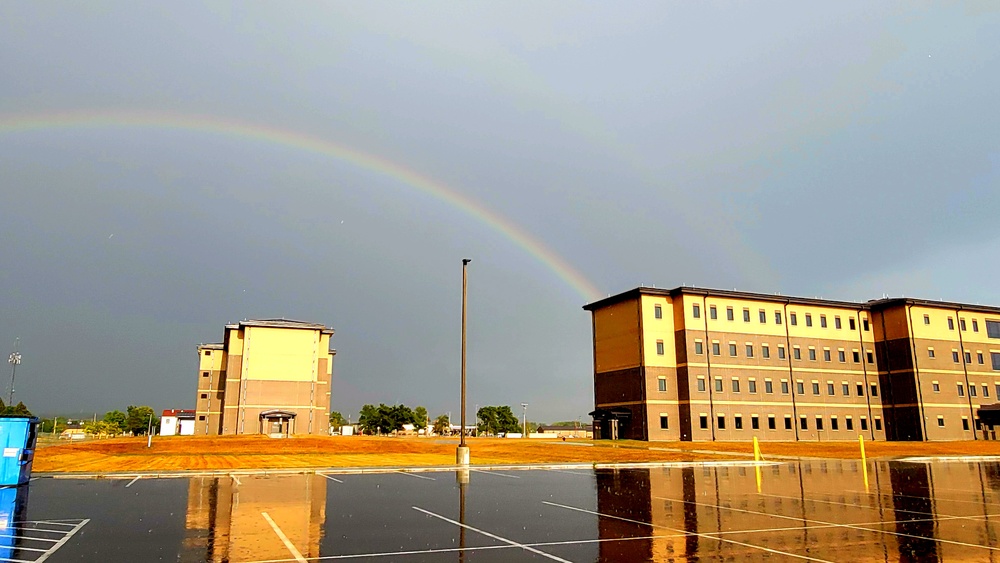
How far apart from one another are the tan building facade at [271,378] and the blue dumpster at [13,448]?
6770 cm

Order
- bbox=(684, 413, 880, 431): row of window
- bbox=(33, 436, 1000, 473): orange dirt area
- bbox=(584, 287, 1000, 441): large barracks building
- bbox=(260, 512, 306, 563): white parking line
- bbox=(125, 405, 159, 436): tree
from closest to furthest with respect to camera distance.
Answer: bbox=(260, 512, 306, 563): white parking line → bbox=(33, 436, 1000, 473): orange dirt area → bbox=(684, 413, 880, 431): row of window → bbox=(584, 287, 1000, 441): large barracks building → bbox=(125, 405, 159, 436): tree

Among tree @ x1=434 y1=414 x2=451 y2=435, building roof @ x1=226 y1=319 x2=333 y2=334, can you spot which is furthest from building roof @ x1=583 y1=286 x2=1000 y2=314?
tree @ x1=434 y1=414 x2=451 y2=435

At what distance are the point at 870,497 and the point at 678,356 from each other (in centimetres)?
5224

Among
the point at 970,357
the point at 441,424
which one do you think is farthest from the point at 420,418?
the point at 970,357

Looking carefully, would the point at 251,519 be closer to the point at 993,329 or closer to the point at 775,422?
the point at 775,422

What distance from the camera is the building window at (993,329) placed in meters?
79.2

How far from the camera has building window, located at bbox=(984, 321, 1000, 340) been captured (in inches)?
3120

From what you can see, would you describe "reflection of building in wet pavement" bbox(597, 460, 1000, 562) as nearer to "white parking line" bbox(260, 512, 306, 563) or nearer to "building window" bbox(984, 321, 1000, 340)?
"white parking line" bbox(260, 512, 306, 563)

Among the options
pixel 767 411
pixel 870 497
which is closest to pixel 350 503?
pixel 870 497

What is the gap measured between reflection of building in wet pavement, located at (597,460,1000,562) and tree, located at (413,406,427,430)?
113340 millimetres

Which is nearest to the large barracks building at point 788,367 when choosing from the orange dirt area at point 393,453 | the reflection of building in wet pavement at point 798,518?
the orange dirt area at point 393,453

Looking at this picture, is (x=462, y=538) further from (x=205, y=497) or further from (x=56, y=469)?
(x=56, y=469)

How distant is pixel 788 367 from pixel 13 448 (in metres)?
69.4

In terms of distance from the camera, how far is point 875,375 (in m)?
76.9
